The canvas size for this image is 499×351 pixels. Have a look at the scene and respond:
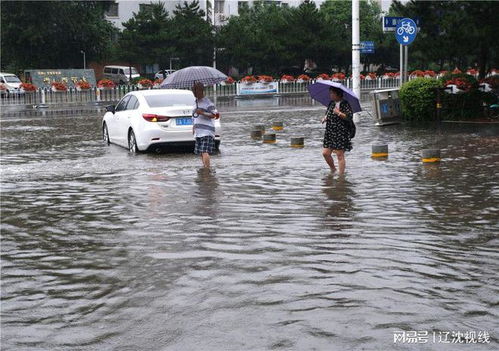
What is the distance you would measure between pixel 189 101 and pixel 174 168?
321cm

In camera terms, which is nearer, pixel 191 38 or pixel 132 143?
pixel 132 143

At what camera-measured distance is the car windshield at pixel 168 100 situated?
57.2 feet

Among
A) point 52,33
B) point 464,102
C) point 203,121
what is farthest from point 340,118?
point 52,33

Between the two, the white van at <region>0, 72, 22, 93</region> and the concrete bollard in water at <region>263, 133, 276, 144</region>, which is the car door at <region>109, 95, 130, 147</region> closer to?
the concrete bollard in water at <region>263, 133, 276, 144</region>

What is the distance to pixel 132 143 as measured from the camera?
17750 mm

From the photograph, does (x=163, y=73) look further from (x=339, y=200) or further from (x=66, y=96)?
(x=339, y=200)

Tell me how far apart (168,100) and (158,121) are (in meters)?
0.80

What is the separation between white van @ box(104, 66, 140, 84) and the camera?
70.8 m

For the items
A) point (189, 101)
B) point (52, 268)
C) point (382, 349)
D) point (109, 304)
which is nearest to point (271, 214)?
point (52, 268)

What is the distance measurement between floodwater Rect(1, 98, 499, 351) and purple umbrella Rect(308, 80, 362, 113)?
3.88 feet

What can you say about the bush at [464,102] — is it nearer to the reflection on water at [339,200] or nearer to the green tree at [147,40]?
the reflection on water at [339,200]

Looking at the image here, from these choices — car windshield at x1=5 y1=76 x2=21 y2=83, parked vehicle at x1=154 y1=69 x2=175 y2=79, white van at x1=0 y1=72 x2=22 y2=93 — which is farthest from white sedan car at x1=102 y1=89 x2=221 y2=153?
parked vehicle at x1=154 y1=69 x2=175 y2=79

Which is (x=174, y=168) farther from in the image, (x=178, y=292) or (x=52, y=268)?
(x=178, y=292)

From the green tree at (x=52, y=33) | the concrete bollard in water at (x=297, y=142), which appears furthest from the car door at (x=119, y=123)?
the green tree at (x=52, y=33)
